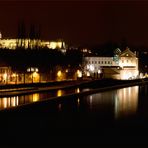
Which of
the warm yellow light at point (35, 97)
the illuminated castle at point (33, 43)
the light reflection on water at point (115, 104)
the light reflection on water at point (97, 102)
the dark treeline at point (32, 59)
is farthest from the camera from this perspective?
the illuminated castle at point (33, 43)

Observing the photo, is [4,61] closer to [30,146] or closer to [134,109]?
[134,109]

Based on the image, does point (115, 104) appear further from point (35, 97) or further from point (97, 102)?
point (35, 97)

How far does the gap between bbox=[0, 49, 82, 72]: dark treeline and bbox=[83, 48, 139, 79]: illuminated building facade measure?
7.40 feet

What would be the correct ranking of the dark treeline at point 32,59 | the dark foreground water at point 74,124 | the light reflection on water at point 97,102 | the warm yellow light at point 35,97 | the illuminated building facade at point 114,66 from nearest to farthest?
1. the dark foreground water at point 74,124
2. the light reflection on water at point 97,102
3. the warm yellow light at point 35,97
4. the dark treeline at point 32,59
5. the illuminated building facade at point 114,66

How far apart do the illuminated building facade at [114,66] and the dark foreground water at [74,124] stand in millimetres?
9609

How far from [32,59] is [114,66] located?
7081 millimetres

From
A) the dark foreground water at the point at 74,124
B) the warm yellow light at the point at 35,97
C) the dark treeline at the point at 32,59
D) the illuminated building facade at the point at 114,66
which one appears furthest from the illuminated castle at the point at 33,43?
the dark foreground water at the point at 74,124

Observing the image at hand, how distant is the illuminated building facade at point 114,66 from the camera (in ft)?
69.1

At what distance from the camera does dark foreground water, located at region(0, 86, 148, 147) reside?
6.56 m

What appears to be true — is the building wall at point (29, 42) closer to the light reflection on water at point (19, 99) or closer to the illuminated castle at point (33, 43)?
the illuminated castle at point (33, 43)

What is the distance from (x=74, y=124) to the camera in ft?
26.3

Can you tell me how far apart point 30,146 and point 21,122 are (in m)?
1.78

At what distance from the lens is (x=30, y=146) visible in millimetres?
6086

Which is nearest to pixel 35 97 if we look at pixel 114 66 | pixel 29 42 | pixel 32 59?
pixel 32 59
